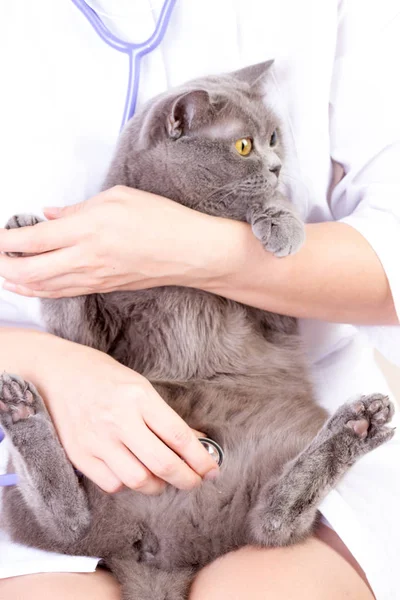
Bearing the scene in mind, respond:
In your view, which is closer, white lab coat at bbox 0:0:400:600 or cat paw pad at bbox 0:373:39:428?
cat paw pad at bbox 0:373:39:428

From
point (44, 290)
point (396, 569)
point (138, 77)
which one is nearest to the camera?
point (396, 569)

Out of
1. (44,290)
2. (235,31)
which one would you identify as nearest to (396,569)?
(44,290)

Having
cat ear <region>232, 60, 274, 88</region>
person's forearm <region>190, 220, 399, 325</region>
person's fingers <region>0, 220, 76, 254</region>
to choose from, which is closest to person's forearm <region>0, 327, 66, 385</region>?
person's fingers <region>0, 220, 76, 254</region>

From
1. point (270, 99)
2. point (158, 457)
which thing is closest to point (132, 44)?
point (270, 99)

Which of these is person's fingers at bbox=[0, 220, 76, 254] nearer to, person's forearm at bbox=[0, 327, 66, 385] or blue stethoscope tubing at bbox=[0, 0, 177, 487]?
person's forearm at bbox=[0, 327, 66, 385]

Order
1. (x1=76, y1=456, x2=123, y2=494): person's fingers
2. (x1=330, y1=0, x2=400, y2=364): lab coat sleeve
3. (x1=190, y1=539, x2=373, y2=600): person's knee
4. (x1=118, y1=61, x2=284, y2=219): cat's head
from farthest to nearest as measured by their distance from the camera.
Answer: (x1=330, y1=0, x2=400, y2=364): lab coat sleeve < (x1=118, y1=61, x2=284, y2=219): cat's head < (x1=76, y1=456, x2=123, y2=494): person's fingers < (x1=190, y1=539, x2=373, y2=600): person's knee

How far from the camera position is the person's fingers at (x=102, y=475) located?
3.12 feet

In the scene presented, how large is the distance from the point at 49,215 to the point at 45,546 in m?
0.48

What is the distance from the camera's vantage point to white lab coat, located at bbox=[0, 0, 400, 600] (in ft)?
3.66

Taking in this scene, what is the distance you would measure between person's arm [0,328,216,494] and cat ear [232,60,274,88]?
525 millimetres

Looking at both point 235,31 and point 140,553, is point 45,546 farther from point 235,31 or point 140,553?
point 235,31

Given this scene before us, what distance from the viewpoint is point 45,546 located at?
96cm

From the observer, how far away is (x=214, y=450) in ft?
3.26

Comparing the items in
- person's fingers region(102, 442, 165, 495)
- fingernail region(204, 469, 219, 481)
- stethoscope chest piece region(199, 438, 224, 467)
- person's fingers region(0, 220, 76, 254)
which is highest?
person's fingers region(0, 220, 76, 254)
